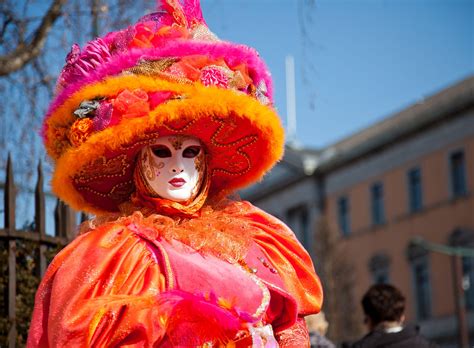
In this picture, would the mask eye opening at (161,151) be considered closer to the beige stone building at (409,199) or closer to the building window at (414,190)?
the beige stone building at (409,199)

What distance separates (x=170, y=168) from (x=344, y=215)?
3605 centimetres

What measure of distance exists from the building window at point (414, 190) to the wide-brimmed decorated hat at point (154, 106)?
30929mm

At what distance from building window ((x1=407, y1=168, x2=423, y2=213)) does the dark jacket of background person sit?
2945 cm

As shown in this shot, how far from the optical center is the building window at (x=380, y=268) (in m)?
37.0

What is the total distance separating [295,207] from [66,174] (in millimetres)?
39010

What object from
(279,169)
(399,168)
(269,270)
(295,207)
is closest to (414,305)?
(399,168)

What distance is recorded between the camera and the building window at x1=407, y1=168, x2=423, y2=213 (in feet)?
115

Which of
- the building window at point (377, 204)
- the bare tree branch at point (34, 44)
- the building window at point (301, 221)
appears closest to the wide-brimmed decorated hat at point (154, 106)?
the bare tree branch at point (34, 44)

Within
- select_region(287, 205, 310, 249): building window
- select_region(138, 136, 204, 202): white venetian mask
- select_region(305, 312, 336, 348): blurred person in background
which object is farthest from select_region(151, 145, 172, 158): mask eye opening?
select_region(287, 205, 310, 249): building window

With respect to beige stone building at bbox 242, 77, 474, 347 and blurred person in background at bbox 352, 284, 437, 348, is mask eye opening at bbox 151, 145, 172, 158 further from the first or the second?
beige stone building at bbox 242, 77, 474, 347

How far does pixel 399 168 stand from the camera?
118 feet

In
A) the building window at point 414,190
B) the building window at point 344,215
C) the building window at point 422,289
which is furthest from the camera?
the building window at point 344,215

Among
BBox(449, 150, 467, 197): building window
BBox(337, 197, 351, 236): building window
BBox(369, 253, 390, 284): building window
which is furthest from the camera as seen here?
BBox(337, 197, 351, 236): building window

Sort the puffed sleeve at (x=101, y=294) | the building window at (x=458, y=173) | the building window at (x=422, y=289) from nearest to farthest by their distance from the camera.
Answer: the puffed sleeve at (x=101, y=294) → the building window at (x=458, y=173) → the building window at (x=422, y=289)
